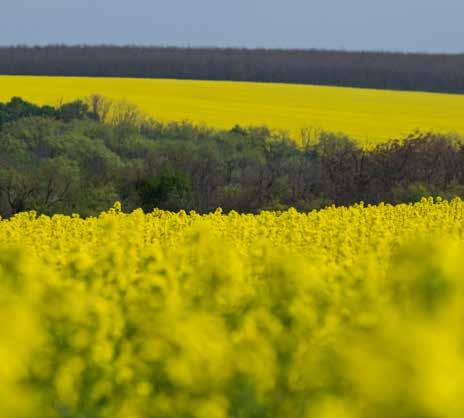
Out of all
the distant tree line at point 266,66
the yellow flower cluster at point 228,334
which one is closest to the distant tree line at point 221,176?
the yellow flower cluster at point 228,334

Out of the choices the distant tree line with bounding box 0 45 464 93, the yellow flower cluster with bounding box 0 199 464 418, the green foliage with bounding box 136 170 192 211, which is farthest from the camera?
the distant tree line with bounding box 0 45 464 93

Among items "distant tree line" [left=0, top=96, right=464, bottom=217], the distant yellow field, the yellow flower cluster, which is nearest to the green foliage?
"distant tree line" [left=0, top=96, right=464, bottom=217]

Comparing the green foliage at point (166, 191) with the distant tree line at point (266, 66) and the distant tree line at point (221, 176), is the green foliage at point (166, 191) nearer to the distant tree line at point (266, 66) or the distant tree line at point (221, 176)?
the distant tree line at point (221, 176)

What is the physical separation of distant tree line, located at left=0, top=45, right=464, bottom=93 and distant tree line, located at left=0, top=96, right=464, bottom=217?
159 feet

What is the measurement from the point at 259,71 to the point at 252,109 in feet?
107

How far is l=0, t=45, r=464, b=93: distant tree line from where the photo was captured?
9662 cm

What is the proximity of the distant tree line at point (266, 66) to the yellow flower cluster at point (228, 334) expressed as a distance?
8409cm

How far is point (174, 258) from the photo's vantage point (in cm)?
880

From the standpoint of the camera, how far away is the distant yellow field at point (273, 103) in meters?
61.6

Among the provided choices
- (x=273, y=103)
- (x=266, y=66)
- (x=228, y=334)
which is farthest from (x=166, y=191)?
(x=266, y=66)

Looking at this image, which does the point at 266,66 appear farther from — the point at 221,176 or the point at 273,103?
the point at 221,176

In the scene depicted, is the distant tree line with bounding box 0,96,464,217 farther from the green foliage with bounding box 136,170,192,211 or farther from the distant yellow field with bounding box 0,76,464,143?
the distant yellow field with bounding box 0,76,464,143

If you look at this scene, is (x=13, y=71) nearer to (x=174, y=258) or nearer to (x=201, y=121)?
(x=201, y=121)

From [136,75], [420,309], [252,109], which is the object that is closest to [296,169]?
[252,109]
